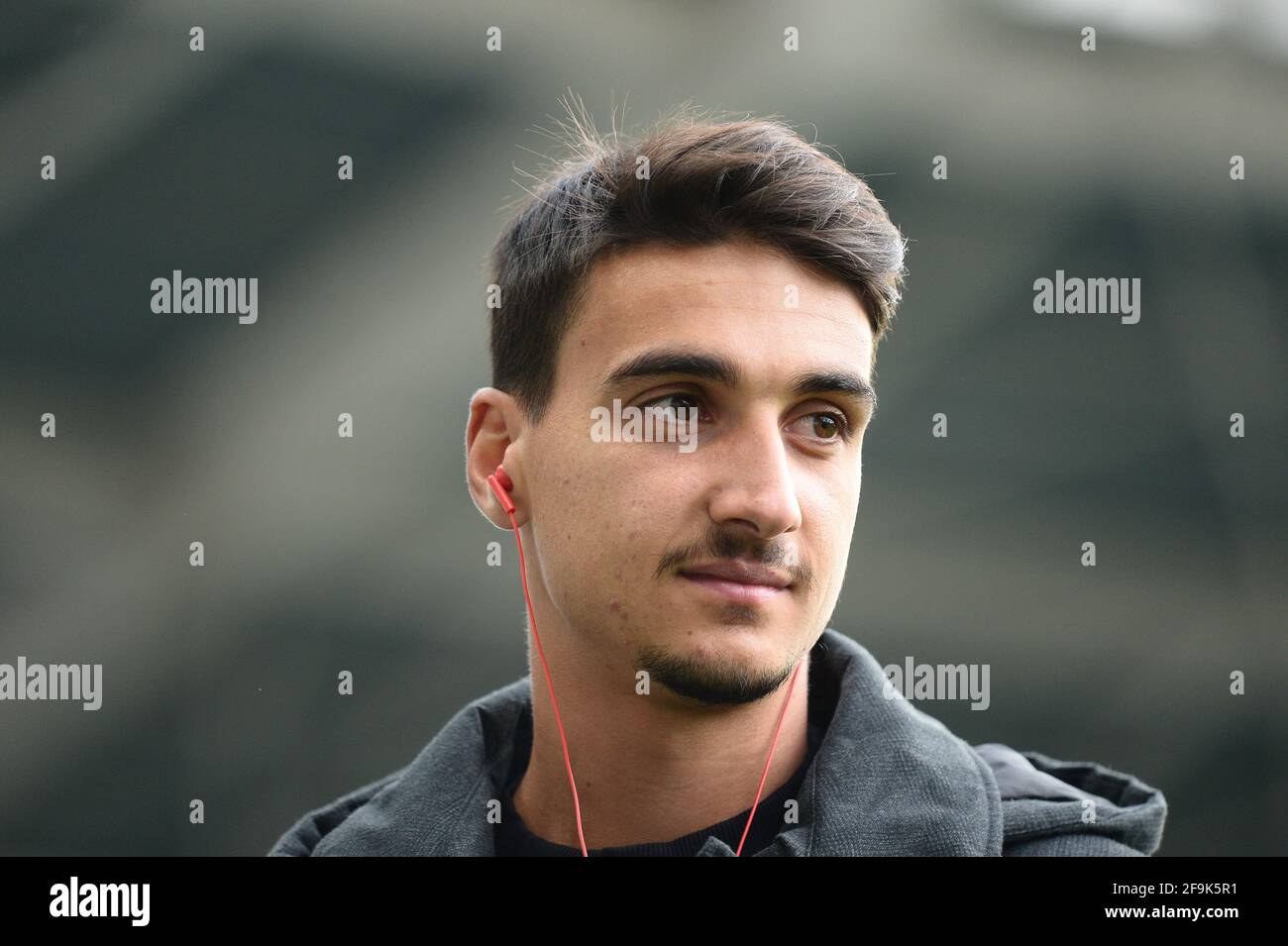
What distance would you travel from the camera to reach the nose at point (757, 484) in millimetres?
2895

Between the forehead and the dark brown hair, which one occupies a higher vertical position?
the dark brown hair

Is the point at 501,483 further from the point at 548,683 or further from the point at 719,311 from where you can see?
the point at 719,311

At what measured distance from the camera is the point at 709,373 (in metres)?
3.03

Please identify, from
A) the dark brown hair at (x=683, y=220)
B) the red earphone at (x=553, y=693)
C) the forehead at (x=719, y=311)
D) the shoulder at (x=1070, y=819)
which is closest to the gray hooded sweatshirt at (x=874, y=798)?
the shoulder at (x=1070, y=819)

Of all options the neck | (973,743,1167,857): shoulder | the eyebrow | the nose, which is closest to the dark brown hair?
the eyebrow

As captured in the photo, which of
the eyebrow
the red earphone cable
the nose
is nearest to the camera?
the nose

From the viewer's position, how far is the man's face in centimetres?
296

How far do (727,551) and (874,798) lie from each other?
A: 30.1 inches

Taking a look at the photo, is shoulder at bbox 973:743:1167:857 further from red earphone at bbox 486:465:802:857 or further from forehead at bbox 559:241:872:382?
→ forehead at bbox 559:241:872:382

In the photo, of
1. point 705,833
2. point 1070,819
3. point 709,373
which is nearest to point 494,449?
point 709,373

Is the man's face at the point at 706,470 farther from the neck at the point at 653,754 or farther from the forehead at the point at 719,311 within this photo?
the neck at the point at 653,754
